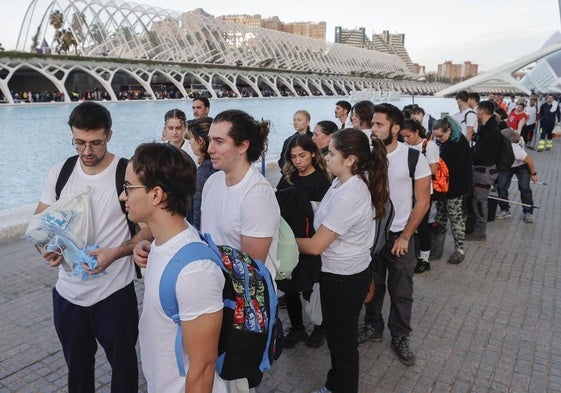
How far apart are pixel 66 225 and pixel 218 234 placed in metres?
0.70

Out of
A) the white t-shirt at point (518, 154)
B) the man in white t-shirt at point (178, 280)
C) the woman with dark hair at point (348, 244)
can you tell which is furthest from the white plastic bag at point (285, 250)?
the white t-shirt at point (518, 154)

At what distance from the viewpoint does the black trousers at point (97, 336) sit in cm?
220

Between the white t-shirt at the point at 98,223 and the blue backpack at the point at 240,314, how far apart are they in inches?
34.5

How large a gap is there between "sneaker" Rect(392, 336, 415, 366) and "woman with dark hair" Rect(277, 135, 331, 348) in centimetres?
59

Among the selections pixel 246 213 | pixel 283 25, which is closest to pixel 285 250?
pixel 246 213

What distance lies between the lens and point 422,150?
15.0 ft

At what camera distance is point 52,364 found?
3.12m

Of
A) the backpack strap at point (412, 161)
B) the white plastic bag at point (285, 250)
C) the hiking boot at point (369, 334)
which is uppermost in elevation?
the backpack strap at point (412, 161)

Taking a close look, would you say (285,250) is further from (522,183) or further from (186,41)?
(186,41)

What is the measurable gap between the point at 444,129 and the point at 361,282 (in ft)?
10.2

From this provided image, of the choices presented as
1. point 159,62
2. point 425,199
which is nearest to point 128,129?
point 425,199

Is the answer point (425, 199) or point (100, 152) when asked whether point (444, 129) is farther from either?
point (100, 152)

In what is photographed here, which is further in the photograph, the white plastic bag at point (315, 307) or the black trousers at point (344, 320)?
the white plastic bag at point (315, 307)

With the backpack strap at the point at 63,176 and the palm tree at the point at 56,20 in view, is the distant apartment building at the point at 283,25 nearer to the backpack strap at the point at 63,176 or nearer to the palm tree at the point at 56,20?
the palm tree at the point at 56,20
